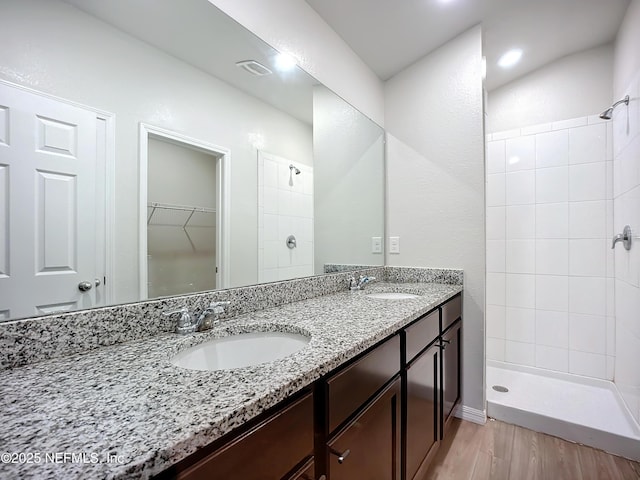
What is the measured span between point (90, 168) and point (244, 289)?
0.64 metres

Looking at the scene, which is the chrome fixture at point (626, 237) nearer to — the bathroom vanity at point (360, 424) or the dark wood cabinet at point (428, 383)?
the dark wood cabinet at point (428, 383)

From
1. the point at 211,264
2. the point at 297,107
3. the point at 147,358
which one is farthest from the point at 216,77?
the point at 147,358

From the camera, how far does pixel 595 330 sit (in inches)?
90.7

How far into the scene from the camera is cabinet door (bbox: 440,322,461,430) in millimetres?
1646

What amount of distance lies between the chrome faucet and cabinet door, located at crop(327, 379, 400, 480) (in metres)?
0.50

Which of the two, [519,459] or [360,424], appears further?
[519,459]

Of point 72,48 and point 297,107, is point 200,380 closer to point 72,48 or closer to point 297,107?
point 72,48

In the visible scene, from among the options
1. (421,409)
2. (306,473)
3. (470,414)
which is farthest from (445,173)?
(306,473)

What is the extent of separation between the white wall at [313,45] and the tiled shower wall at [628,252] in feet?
4.77

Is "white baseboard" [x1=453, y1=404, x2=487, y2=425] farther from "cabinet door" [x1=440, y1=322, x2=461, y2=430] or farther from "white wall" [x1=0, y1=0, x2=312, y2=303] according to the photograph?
"white wall" [x1=0, y1=0, x2=312, y2=303]

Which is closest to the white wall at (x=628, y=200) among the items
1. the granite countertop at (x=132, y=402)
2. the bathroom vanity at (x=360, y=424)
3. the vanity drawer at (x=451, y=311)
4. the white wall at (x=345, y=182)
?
the vanity drawer at (x=451, y=311)

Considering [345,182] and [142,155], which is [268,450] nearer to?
[142,155]

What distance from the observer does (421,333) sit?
1.33 m

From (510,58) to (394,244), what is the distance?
1.62 m
